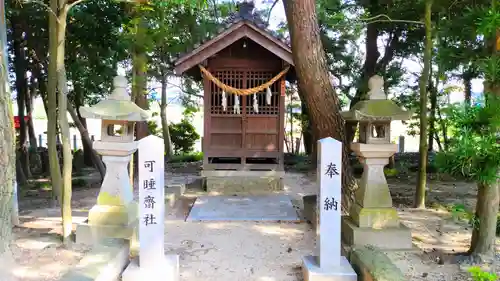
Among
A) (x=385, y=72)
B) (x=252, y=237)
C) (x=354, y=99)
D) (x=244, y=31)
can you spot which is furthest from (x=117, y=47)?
(x=385, y=72)

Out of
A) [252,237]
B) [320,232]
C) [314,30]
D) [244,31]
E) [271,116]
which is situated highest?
[244,31]

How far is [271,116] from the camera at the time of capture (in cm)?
994

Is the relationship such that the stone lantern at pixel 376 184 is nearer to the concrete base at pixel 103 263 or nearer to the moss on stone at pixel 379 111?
the moss on stone at pixel 379 111

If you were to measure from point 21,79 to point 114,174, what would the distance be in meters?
9.24

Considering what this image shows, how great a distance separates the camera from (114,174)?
530 centimetres

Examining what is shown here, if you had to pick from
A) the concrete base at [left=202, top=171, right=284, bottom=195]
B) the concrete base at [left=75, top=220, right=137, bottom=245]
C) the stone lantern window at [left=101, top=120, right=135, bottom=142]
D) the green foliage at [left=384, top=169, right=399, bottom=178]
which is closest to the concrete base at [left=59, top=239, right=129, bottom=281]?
the concrete base at [left=75, top=220, right=137, bottom=245]

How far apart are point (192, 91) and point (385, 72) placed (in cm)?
947

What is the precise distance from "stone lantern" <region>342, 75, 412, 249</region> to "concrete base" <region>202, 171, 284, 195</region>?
168 inches

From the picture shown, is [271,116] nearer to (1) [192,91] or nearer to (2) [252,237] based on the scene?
(2) [252,237]

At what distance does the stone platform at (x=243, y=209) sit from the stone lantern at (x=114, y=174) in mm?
1866

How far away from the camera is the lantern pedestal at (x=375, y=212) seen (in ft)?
17.1

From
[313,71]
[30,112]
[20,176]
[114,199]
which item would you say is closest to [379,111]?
[313,71]

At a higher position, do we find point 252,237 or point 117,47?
point 117,47

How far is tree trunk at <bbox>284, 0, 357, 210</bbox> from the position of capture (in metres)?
6.50
